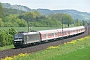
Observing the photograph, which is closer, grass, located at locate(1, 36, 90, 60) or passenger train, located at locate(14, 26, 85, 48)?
grass, located at locate(1, 36, 90, 60)

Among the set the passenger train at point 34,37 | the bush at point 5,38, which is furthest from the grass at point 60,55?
the bush at point 5,38

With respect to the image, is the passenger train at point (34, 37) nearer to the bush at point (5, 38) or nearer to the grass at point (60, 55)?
the bush at point (5, 38)

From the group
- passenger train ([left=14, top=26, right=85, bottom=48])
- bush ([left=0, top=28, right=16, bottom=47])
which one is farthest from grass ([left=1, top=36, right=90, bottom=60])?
bush ([left=0, top=28, right=16, bottom=47])

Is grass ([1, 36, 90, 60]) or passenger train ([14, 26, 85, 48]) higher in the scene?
grass ([1, 36, 90, 60])

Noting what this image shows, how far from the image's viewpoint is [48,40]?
6981 centimetres

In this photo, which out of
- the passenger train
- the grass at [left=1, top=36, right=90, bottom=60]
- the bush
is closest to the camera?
the grass at [left=1, top=36, right=90, bottom=60]

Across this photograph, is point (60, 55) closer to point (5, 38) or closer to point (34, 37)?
point (34, 37)

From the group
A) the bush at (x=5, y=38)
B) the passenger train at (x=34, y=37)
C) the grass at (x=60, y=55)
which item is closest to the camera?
the grass at (x=60, y=55)

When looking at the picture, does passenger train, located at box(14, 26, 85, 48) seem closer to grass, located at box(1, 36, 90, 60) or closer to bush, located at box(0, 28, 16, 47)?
bush, located at box(0, 28, 16, 47)

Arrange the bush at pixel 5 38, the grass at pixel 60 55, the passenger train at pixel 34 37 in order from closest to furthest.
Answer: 1. the grass at pixel 60 55
2. the passenger train at pixel 34 37
3. the bush at pixel 5 38

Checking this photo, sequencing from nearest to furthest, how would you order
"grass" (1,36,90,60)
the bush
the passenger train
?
"grass" (1,36,90,60) → the passenger train → the bush

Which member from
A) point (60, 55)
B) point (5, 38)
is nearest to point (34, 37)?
point (5, 38)

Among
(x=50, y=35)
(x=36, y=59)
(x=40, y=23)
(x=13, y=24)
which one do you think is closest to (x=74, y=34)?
(x=50, y=35)

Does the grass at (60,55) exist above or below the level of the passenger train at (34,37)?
above
